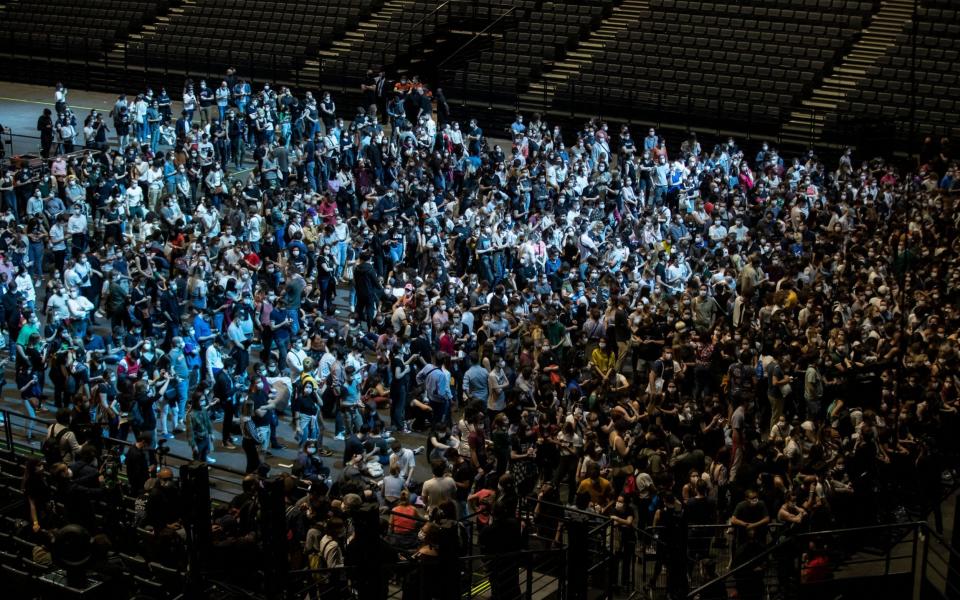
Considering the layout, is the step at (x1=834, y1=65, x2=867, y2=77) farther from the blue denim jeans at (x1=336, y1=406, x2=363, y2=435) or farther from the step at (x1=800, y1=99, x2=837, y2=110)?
the blue denim jeans at (x1=336, y1=406, x2=363, y2=435)

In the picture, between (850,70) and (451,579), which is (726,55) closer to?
(850,70)

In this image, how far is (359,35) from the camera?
39844 mm

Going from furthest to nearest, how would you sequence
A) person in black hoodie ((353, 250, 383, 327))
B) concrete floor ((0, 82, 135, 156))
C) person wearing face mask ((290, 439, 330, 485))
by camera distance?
concrete floor ((0, 82, 135, 156))
person in black hoodie ((353, 250, 383, 327))
person wearing face mask ((290, 439, 330, 485))

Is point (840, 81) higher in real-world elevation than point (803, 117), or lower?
higher

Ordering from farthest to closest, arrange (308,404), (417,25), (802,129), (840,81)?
(417,25) → (840,81) → (802,129) → (308,404)

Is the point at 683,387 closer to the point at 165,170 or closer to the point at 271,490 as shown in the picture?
the point at 271,490

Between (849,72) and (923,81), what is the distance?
8.13ft

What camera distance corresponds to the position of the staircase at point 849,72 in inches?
1300

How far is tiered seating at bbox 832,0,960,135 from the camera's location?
3186cm

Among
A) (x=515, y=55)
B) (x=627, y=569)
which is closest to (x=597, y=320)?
(x=627, y=569)

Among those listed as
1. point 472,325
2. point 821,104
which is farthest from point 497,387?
point 821,104

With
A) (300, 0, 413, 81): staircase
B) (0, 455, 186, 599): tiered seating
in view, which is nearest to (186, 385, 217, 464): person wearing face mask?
(0, 455, 186, 599): tiered seating

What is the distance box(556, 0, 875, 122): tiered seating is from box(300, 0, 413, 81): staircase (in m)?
7.21

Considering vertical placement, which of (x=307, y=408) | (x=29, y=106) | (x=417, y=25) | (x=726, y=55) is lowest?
(x=307, y=408)
